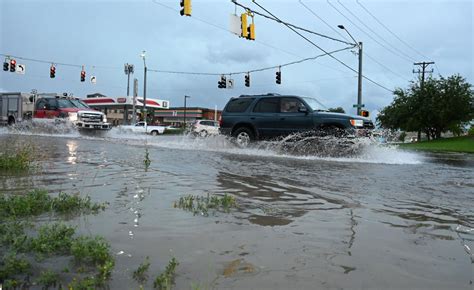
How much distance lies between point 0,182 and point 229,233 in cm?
Answer: 383

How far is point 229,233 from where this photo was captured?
381 cm

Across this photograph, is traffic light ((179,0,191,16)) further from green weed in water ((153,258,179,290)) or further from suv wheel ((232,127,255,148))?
green weed in water ((153,258,179,290))

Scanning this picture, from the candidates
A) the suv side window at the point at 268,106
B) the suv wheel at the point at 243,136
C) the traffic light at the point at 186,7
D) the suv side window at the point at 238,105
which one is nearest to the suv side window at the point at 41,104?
the traffic light at the point at 186,7

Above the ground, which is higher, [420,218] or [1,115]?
[1,115]

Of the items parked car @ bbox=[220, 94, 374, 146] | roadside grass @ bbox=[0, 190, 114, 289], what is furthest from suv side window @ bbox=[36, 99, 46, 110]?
roadside grass @ bbox=[0, 190, 114, 289]

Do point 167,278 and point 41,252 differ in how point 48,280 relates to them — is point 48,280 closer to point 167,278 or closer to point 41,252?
point 41,252

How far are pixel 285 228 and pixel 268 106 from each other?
383 inches

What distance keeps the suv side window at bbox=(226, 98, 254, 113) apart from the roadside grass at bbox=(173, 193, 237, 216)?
29.7 feet

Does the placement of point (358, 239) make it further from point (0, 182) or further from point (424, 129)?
point (424, 129)

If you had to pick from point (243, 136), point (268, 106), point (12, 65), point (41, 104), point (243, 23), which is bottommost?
point (243, 136)

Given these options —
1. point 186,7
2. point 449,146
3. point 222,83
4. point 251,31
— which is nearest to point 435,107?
point 449,146

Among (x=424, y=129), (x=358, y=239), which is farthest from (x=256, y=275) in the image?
(x=424, y=129)

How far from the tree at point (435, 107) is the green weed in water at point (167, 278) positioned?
45.6 metres

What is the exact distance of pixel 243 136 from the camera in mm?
13930
